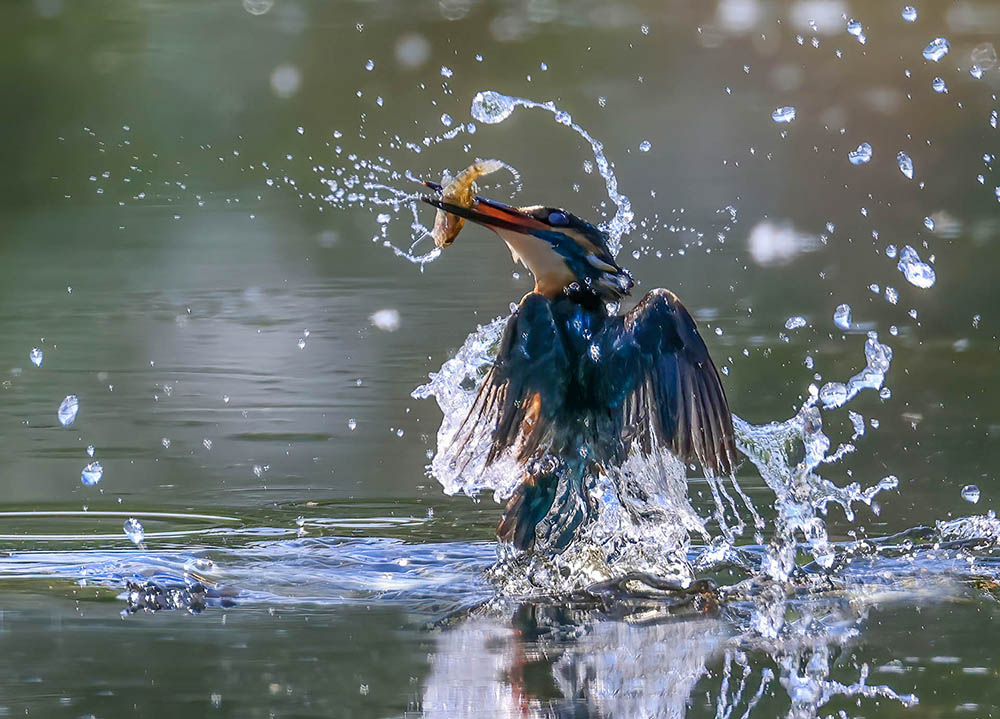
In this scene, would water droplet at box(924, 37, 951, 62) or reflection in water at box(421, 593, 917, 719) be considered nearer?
reflection in water at box(421, 593, 917, 719)

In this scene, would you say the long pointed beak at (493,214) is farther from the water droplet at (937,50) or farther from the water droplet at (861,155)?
the water droplet at (937,50)

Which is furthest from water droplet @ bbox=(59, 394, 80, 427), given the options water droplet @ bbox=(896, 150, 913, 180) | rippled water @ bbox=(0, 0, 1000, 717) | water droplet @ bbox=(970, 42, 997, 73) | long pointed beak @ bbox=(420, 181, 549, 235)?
water droplet @ bbox=(970, 42, 997, 73)

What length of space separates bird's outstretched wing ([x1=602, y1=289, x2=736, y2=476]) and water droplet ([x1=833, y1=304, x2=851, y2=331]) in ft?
7.63

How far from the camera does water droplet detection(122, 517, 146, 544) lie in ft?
15.9

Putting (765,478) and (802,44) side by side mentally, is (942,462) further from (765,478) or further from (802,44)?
(802,44)

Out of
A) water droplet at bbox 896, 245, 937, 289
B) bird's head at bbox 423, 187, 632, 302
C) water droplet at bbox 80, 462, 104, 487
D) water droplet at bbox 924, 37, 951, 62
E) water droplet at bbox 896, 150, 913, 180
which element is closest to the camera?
bird's head at bbox 423, 187, 632, 302

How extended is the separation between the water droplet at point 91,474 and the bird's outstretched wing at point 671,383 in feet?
5.47

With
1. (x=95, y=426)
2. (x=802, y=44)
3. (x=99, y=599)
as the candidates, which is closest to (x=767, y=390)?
(x=95, y=426)

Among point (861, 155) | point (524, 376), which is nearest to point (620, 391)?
point (524, 376)

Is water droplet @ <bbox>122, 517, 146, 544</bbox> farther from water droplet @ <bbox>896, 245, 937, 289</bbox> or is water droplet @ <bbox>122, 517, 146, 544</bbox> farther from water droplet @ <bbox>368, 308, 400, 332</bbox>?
water droplet @ <bbox>896, 245, 937, 289</bbox>

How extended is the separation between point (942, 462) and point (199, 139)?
6813mm

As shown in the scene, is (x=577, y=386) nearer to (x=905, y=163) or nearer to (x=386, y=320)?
(x=386, y=320)

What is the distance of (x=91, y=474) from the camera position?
5.52m

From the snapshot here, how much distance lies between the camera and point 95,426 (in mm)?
6184
